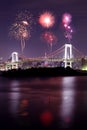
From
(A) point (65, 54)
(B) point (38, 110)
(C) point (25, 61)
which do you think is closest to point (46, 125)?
(B) point (38, 110)

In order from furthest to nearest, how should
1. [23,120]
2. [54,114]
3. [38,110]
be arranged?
[38,110], [54,114], [23,120]

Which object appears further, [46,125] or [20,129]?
[46,125]

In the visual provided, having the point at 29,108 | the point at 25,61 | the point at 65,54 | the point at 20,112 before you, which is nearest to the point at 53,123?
the point at 20,112

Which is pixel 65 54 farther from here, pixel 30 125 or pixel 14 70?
pixel 30 125

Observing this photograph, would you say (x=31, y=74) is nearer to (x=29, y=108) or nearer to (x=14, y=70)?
(x=14, y=70)

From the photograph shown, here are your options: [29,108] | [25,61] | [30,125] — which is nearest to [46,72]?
[25,61]

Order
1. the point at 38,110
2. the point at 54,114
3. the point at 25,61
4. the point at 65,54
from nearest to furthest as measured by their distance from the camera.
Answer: the point at 54,114
the point at 38,110
the point at 25,61
the point at 65,54

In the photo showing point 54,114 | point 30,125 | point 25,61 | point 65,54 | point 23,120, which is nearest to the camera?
point 30,125

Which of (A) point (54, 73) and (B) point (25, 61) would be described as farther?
(A) point (54, 73)

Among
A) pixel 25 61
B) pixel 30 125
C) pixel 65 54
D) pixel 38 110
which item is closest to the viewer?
pixel 30 125
